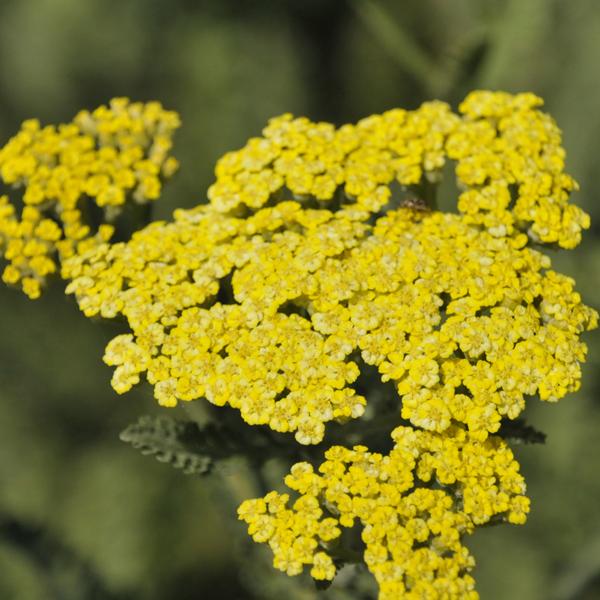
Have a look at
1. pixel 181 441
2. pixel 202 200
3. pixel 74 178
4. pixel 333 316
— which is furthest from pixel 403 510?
pixel 202 200

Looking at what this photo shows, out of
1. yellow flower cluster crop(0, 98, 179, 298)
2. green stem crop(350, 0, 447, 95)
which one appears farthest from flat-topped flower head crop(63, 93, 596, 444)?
green stem crop(350, 0, 447, 95)

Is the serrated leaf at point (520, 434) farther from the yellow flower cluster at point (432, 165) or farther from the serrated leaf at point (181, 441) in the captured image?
the serrated leaf at point (181, 441)

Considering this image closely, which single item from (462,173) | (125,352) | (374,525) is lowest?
(374,525)

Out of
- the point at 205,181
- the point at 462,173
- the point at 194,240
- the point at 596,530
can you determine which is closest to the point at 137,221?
the point at 194,240

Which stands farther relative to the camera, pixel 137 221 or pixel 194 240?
pixel 137 221

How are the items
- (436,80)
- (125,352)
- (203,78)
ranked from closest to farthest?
(125,352), (436,80), (203,78)

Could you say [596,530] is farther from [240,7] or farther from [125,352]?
[240,7]

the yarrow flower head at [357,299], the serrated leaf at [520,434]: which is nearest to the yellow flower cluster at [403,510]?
the yarrow flower head at [357,299]
